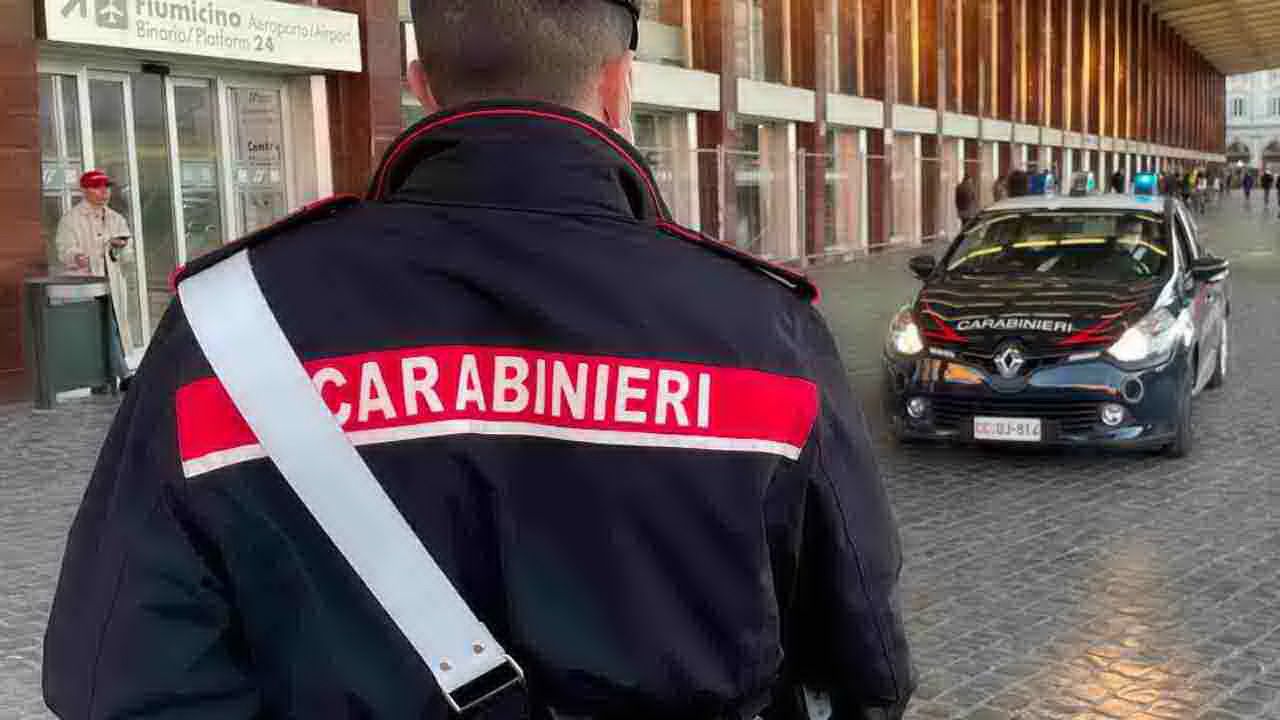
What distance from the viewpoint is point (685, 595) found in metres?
1.42

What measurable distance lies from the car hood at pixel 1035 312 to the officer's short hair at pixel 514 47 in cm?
699

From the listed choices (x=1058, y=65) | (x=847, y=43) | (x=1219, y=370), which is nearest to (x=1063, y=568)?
(x=1219, y=370)

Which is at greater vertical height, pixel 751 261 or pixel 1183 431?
pixel 751 261

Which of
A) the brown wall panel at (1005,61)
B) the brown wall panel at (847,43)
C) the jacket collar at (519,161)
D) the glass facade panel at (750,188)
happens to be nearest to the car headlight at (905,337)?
the jacket collar at (519,161)

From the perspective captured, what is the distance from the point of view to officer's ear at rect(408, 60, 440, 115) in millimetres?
1551

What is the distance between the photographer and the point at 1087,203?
9.86 metres

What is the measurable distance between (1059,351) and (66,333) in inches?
283

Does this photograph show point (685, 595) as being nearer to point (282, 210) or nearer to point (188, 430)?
point (188, 430)

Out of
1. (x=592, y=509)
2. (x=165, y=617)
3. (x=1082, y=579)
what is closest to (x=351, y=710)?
(x=165, y=617)

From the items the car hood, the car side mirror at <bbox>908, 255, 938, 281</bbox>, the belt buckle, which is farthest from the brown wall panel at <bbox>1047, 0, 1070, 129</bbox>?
the belt buckle

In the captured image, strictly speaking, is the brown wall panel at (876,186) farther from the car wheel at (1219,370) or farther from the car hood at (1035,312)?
the car hood at (1035,312)

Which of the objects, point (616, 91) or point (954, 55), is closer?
point (616, 91)

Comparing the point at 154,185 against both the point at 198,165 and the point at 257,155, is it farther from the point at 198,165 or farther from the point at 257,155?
the point at 257,155

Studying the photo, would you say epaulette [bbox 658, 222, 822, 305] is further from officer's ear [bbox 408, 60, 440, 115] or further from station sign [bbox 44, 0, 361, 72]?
station sign [bbox 44, 0, 361, 72]
